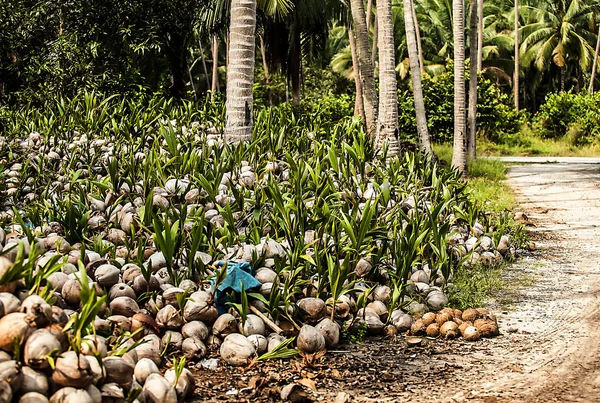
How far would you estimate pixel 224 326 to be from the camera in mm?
3840

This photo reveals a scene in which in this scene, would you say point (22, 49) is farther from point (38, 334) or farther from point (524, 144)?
point (524, 144)

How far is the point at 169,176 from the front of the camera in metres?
6.01

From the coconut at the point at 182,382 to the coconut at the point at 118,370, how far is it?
11.5 inches

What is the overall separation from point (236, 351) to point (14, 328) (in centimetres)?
127

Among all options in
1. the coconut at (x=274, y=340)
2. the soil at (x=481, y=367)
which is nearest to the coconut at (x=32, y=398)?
the soil at (x=481, y=367)

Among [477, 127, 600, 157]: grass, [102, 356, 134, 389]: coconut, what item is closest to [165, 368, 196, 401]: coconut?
[102, 356, 134, 389]: coconut

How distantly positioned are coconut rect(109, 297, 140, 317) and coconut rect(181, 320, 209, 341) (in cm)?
29

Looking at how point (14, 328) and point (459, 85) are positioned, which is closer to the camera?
point (14, 328)

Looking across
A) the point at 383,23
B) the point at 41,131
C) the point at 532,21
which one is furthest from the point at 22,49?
the point at 532,21

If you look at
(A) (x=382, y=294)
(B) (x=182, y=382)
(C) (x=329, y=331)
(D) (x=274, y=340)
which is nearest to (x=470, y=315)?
(A) (x=382, y=294)

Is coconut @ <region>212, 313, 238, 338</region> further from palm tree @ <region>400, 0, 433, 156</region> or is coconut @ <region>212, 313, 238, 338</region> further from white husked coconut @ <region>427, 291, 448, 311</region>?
palm tree @ <region>400, 0, 433, 156</region>

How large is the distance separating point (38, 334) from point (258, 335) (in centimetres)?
142

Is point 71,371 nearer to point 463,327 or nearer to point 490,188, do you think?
point 463,327

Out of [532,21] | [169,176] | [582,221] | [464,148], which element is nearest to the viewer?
[169,176]
